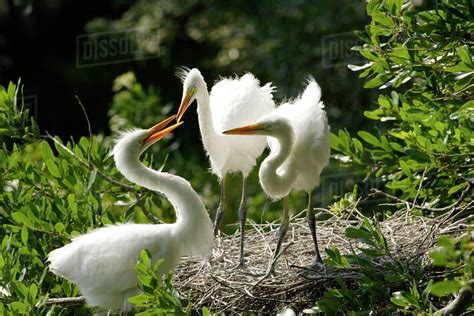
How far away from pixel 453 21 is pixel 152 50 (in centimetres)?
695

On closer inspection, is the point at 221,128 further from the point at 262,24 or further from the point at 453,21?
the point at 262,24

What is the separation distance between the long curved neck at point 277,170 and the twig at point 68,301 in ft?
3.03

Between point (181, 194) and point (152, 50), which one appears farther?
point (152, 50)

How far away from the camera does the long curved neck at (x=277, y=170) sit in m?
4.72

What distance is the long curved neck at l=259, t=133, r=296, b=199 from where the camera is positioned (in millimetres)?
4719

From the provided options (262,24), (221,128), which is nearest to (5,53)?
(262,24)

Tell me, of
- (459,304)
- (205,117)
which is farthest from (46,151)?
(459,304)

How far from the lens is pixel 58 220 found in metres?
4.86

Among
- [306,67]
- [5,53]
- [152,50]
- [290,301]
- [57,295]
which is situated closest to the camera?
[290,301]

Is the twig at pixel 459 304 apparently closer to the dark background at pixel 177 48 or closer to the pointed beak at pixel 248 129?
the pointed beak at pixel 248 129

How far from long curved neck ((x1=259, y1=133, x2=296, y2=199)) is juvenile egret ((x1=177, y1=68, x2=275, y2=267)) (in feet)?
1.41

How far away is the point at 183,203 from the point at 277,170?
0.49 metres

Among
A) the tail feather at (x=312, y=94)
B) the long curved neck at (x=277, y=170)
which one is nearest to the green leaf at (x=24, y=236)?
the long curved neck at (x=277, y=170)

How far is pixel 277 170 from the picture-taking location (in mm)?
4812
